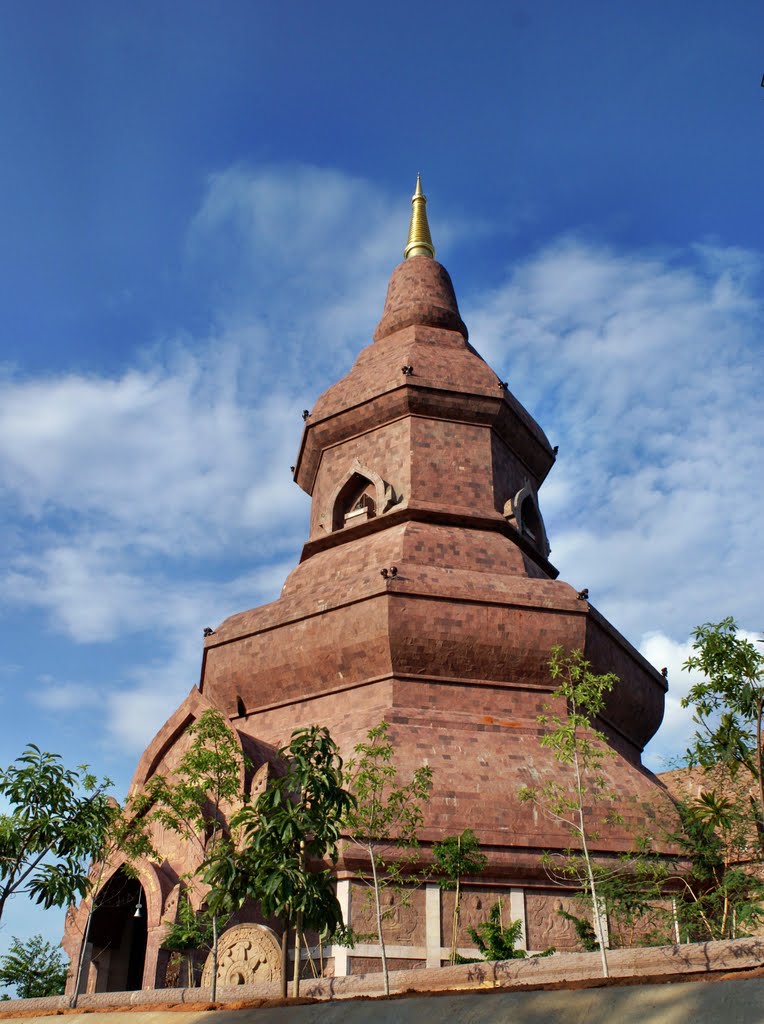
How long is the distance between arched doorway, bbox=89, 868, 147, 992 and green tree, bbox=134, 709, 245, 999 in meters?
2.59

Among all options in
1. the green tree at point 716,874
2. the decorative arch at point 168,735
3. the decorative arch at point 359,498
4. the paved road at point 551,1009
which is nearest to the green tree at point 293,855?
the paved road at point 551,1009

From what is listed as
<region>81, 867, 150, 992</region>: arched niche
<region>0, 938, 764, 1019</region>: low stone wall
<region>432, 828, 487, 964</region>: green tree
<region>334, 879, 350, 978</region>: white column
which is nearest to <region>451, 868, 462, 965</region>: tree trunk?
<region>432, 828, 487, 964</region>: green tree

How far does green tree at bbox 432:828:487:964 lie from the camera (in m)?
16.4

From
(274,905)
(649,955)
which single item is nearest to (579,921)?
(649,955)

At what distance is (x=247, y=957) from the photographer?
15.5 metres

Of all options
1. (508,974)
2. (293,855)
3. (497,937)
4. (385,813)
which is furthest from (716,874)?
(293,855)

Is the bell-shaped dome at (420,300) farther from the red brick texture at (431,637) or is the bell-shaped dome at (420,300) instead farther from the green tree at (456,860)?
the green tree at (456,860)

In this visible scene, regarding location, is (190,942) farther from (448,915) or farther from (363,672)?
(363,672)

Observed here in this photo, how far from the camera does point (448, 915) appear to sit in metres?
17.2

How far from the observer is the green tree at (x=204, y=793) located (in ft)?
53.8

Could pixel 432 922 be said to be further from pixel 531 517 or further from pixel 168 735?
pixel 531 517

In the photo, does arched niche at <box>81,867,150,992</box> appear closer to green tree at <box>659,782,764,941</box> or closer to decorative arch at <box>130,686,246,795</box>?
decorative arch at <box>130,686,246,795</box>

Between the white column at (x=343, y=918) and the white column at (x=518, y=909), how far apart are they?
2.87 m

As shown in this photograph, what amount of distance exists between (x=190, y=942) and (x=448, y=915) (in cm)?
430
